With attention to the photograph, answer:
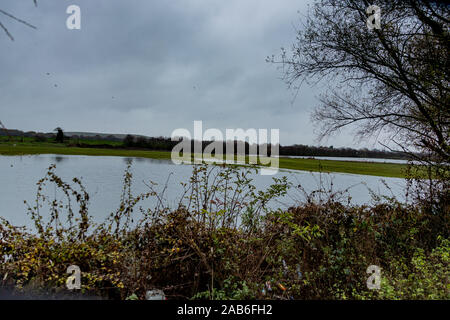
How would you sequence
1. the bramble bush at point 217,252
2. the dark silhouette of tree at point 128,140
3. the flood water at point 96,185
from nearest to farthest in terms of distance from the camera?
the bramble bush at point 217,252 → the flood water at point 96,185 → the dark silhouette of tree at point 128,140

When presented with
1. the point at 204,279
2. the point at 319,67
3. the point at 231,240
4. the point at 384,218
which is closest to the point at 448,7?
the point at 319,67

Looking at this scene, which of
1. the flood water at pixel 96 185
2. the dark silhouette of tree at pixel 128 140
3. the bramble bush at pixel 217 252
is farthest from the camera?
the dark silhouette of tree at pixel 128 140

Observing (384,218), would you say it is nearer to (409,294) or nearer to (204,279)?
(409,294)

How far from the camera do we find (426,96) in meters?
5.46

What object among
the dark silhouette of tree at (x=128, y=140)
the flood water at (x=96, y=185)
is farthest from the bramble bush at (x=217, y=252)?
the dark silhouette of tree at (x=128, y=140)

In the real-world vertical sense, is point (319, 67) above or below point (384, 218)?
above

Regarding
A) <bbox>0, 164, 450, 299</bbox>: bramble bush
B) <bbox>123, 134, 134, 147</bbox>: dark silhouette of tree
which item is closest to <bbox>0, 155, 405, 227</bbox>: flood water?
<bbox>0, 164, 450, 299</bbox>: bramble bush

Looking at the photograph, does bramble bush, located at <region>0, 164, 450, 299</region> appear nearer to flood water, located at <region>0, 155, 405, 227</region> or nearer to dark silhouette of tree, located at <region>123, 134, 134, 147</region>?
flood water, located at <region>0, 155, 405, 227</region>

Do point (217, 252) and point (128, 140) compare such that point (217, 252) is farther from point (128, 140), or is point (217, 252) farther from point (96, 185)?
point (128, 140)

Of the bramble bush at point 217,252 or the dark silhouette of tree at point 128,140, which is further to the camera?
the dark silhouette of tree at point 128,140

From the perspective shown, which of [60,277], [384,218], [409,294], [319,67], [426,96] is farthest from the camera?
[319,67]

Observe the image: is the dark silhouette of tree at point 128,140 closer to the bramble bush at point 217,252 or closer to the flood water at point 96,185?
the flood water at point 96,185


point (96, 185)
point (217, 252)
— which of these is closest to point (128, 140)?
point (96, 185)
